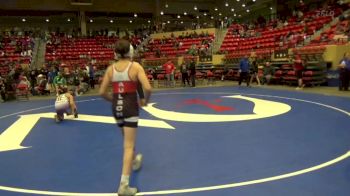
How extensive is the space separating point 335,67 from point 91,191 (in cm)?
1541

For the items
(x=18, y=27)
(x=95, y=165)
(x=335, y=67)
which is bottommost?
(x=95, y=165)

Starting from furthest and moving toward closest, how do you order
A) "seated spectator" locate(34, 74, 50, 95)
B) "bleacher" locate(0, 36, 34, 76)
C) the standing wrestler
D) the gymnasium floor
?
"bleacher" locate(0, 36, 34, 76) < "seated spectator" locate(34, 74, 50, 95) < the gymnasium floor < the standing wrestler

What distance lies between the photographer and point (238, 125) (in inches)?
310

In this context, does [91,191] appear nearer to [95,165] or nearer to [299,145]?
[95,165]

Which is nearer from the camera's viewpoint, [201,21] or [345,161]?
[345,161]

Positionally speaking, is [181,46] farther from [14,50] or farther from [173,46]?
[14,50]

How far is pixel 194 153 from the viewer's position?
18.9 feet

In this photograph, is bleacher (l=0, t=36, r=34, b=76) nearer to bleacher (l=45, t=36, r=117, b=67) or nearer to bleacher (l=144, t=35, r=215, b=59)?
bleacher (l=45, t=36, r=117, b=67)

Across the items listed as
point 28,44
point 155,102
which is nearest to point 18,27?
point 28,44

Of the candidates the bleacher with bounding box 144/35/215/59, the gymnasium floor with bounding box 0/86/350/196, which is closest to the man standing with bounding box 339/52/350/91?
the gymnasium floor with bounding box 0/86/350/196

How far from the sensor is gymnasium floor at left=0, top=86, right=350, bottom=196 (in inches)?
169

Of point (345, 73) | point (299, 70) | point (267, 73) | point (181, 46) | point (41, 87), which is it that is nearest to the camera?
point (345, 73)

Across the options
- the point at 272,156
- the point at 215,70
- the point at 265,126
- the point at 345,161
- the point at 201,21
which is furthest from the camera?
the point at 201,21

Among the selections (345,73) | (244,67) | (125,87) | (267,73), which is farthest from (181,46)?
(125,87)
